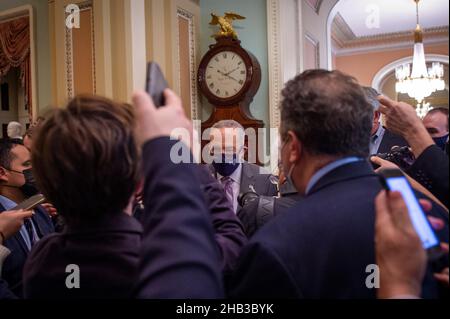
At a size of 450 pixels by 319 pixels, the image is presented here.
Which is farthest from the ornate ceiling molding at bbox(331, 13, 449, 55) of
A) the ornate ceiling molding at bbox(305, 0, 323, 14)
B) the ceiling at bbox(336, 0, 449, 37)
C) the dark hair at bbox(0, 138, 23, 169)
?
the dark hair at bbox(0, 138, 23, 169)

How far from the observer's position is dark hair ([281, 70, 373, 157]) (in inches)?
28.9

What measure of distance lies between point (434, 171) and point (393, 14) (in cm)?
544

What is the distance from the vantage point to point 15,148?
1749mm

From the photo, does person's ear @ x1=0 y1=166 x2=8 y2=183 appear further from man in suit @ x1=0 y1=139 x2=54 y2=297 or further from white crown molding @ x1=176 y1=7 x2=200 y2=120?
white crown molding @ x1=176 y1=7 x2=200 y2=120

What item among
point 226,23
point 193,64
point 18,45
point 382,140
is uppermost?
point 18,45

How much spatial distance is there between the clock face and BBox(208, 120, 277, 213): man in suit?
1086 millimetres

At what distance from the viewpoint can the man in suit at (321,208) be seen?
25.3 inches

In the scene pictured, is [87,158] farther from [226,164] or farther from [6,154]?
[226,164]

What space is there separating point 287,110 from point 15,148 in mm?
1368

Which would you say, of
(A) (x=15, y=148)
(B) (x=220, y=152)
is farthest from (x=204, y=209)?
(B) (x=220, y=152)

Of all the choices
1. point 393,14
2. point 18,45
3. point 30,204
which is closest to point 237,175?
point 30,204

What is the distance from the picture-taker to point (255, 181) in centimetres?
212
